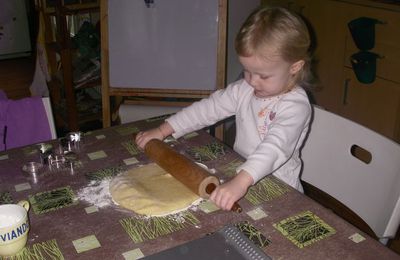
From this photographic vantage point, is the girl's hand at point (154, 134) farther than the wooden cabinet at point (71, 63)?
No

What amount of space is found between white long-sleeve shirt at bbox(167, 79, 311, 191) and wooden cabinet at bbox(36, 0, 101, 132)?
1313mm

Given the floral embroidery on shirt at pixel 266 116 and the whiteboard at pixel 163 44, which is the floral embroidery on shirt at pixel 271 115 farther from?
the whiteboard at pixel 163 44

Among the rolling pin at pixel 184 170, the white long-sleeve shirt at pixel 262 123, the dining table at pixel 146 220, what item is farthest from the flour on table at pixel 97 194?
the white long-sleeve shirt at pixel 262 123

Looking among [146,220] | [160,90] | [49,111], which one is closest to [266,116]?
[146,220]

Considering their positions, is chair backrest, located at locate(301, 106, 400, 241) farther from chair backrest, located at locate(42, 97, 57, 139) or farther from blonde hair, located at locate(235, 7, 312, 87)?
chair backrest, located at locate(42, 97, 57, 139)

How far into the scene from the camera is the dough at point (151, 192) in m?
0.84

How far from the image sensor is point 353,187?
1041 millimetres

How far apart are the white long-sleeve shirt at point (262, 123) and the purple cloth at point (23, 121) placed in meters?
0.43

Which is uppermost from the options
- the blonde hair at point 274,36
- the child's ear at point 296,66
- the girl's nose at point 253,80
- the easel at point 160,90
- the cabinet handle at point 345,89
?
the blonde hair at point 274,36

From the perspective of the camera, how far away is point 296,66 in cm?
103

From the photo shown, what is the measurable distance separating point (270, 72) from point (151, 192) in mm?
379

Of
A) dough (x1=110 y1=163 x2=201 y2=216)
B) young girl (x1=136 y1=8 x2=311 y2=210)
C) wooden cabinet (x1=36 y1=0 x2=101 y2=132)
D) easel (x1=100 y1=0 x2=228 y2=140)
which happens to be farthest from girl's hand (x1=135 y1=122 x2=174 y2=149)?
wooden cabinet (x1=36 y1=0 x2=101 y2=132)

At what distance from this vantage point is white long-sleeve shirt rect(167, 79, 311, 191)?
0.95 metres

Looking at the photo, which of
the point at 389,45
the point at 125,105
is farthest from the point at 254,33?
the point at 389,45
